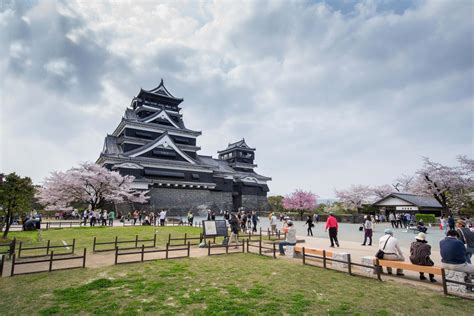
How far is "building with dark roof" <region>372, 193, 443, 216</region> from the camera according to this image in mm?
31859

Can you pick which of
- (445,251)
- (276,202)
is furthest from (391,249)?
(276,202)

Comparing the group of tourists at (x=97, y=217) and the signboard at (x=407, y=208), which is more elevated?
the signboard at (x=407, y=208)

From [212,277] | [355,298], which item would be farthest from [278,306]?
[212,277]

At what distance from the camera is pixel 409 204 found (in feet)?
105

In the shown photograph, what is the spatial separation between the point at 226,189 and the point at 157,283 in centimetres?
4282

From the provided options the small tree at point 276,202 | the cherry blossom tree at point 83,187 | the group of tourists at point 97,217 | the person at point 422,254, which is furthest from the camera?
the small tree at point 276,202

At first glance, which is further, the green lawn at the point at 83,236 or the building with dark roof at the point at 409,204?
the building with dark roof at the point at 409,204

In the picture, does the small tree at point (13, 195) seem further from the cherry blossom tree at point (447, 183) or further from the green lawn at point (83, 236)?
the cherry blossom tree at point (447, 183)

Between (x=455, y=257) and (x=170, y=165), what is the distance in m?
38.9

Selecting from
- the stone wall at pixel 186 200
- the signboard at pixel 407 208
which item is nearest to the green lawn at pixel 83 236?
the stone wall at pixel 186 200

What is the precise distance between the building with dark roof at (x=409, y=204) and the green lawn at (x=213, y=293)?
29.7 metres

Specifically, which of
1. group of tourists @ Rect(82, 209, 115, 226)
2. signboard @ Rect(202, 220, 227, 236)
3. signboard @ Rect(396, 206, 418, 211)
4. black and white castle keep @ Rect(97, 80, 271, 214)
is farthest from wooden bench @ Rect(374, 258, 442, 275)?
black and white castle keep @ Rect(97, 80, 271, 214)

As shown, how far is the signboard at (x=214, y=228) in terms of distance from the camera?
1307 cm

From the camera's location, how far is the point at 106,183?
31922mm
